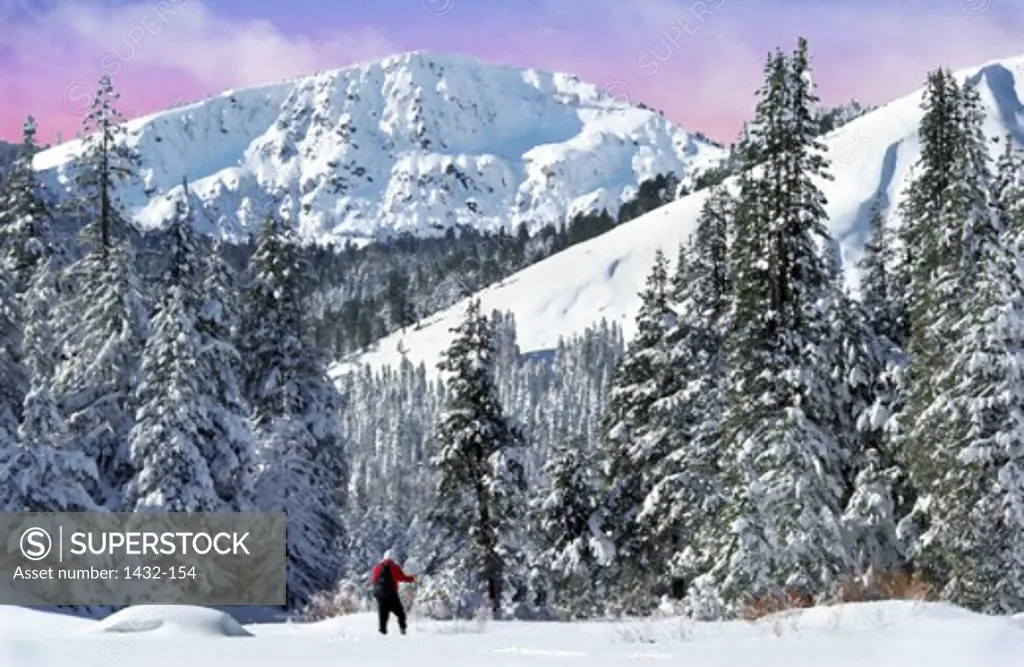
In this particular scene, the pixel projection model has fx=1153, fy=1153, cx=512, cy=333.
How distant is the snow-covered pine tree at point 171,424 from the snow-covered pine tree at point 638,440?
43.5 ft

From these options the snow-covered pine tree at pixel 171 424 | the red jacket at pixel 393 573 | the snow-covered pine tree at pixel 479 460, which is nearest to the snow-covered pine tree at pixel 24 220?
the snow-covered pine tree at pixel 171 424

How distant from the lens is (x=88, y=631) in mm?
15656

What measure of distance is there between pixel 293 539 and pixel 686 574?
1208 cm

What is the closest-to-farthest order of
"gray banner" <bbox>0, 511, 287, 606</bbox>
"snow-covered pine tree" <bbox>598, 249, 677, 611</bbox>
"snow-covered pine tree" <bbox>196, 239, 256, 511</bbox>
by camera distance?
1. "gray banner" <bbox>0, 511, 287, 606</bbox>
2. "snow-covered pine tree" <bbox>196, 239, 256, 511</bbox>
3. "snow-covered pine tree" <bbox>598, 249, 677, 611</bbox>

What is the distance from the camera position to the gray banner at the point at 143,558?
28141 millimetres

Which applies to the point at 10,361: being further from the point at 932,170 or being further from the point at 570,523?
the point at 932,170

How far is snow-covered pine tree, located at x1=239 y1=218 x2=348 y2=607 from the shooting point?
118 feet

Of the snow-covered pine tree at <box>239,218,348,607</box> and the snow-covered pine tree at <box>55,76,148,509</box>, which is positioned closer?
the snow-covered pine tree at <box>55,76,148,509</box>

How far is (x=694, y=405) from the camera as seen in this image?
35.1m

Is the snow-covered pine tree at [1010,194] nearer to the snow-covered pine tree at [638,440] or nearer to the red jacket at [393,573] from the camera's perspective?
the snow-covered pine tree at [638,440]

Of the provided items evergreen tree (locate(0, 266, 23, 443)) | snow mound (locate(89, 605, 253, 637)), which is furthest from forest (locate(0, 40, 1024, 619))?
snow mound (locate(89, 605, 253, 637))

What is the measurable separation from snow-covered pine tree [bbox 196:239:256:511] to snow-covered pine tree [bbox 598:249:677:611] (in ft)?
39.0

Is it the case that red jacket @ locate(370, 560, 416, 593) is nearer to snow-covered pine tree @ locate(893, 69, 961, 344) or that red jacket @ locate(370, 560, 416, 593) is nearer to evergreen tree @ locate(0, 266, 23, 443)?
evergreen tree @ locate(0, 266, 23, 443)

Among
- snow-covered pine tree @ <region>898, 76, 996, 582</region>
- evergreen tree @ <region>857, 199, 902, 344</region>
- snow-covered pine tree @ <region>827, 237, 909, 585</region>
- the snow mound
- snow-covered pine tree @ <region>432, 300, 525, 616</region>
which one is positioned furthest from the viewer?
evergreen tree @ <region>857, 199, 902, 344</region>
